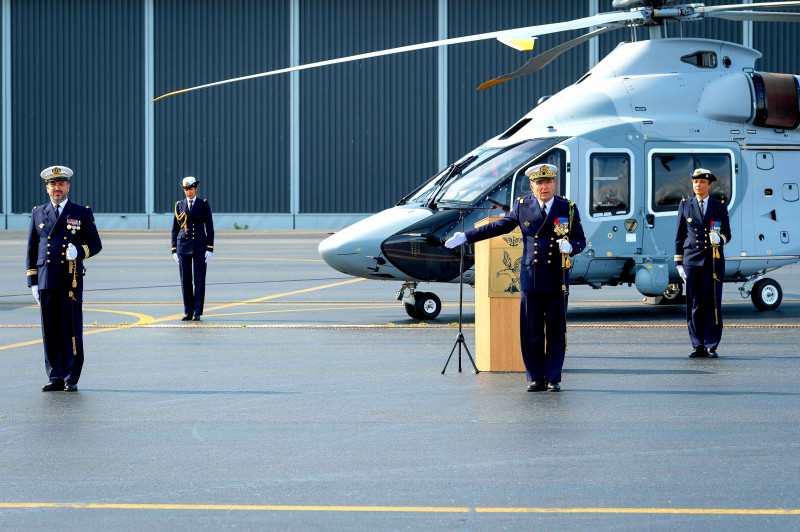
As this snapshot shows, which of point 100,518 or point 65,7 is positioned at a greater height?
point 65,7

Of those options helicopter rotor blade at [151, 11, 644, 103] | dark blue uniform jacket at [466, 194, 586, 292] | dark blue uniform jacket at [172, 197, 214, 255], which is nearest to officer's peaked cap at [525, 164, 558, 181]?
dark blue uniform jacket at [466, 194, 586, 292]

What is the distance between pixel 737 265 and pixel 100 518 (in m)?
11.1

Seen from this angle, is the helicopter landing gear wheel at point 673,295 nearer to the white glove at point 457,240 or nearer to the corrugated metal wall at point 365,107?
the white glove at point 457,240

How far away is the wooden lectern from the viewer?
977 centimetres

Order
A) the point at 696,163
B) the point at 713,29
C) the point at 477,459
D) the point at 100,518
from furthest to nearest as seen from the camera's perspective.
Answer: the point at 713,29 < the point at 696,163 < the point at 477,459 < the point at 100,518

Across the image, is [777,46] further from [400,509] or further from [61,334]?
[400,509]

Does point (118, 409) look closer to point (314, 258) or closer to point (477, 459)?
point (477, 459)

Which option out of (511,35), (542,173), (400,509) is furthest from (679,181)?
(400,509)

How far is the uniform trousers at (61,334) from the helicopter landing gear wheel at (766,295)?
9534mm

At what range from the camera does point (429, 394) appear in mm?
8625

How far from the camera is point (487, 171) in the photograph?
13938 mm

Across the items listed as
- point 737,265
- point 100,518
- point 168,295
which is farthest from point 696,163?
point 100,518

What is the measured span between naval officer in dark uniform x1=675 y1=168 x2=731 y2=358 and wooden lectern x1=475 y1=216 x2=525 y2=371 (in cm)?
195

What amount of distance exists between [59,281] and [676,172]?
8.52 metres
